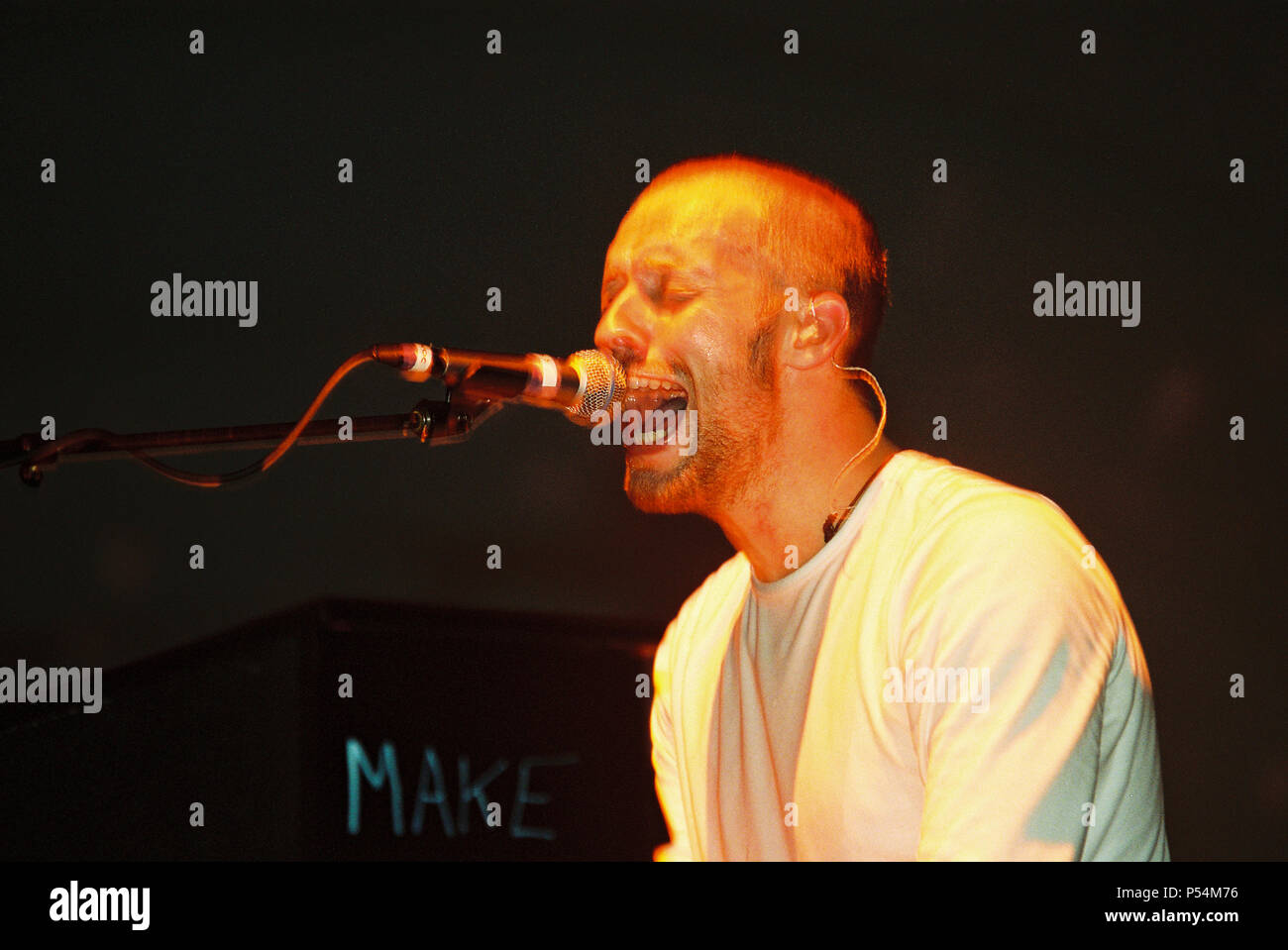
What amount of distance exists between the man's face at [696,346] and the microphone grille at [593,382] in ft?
0.97

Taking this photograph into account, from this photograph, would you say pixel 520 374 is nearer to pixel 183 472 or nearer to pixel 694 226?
pixel 183 472

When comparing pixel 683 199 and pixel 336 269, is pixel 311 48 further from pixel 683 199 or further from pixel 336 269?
pixel 683 199

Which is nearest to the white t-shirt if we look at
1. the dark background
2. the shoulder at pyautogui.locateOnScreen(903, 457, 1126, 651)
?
the shoulder at pyautogui.locateOnScreen(903, 457, 1126, 651)

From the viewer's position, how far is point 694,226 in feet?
6.04

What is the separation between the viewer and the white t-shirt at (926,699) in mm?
1272

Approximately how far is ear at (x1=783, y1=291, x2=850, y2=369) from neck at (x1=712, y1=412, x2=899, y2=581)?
100 millimetres

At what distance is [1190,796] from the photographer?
277cm

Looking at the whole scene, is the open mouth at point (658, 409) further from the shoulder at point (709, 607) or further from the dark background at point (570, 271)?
the dark background at point (570, 271)

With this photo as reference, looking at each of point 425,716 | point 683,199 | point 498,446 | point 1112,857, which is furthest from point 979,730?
point 498,446

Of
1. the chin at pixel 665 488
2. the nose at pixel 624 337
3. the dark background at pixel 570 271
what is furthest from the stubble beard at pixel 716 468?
the dark background at pixel 570 271

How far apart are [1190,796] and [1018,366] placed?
108cm

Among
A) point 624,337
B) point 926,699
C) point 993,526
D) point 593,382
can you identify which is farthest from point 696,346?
point 926,699

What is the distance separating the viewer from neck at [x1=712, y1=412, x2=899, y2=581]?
1.79 m

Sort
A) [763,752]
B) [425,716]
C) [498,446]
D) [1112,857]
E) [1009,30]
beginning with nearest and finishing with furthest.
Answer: [1112,857] < [763,752] < [425,716] < [1009,30] < [498,446]
